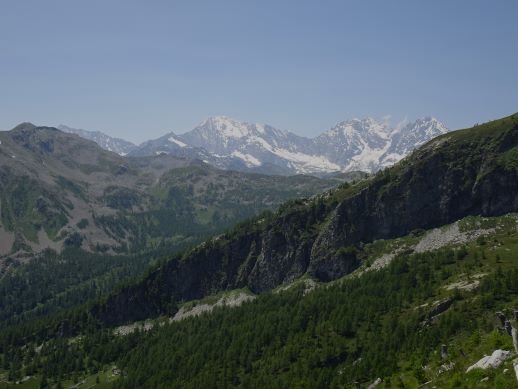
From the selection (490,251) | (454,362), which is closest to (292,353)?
(490,251)

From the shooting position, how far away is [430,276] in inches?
7392

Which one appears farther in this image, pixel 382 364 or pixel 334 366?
pixel 334 366

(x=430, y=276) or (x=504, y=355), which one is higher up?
(x=504, y=355)

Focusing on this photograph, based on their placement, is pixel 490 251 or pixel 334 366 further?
pixel 490 251

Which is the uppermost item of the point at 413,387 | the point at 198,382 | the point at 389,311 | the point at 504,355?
the point at 504,355

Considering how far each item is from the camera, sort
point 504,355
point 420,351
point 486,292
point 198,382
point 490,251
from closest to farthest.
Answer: point 504,355 → point 420,351 → point 486,292 → point 198,382 → point 490,251

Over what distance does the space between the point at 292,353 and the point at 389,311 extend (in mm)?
33835

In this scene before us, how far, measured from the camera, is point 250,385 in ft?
530

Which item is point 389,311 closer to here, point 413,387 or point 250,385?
point 250,385

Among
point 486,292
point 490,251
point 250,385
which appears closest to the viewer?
point 486,292

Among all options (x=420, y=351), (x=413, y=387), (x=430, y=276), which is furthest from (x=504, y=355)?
(x=430, y=276)

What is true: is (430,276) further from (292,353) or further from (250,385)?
(250,385)

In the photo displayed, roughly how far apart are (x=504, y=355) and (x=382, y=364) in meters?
65.7

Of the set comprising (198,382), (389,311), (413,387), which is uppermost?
(413,387)
